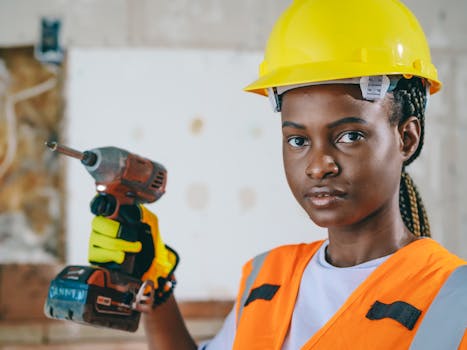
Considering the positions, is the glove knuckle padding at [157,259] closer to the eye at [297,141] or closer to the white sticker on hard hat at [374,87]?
the eye at [297,141]

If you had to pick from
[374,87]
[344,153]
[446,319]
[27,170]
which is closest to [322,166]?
[344,153]

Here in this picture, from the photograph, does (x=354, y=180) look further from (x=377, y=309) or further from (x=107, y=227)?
(x=107, y=227)

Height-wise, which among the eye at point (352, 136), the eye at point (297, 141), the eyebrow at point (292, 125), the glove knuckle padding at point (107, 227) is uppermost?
the eyebrow at point (292, 125)

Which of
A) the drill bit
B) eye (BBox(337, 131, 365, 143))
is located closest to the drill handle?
the drill bit

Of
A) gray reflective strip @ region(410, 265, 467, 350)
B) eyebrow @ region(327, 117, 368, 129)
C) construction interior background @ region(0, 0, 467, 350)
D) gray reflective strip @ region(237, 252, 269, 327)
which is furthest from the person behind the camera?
construction interior background @ region(0, 0, 467, 350)

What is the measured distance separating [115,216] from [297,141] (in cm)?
47

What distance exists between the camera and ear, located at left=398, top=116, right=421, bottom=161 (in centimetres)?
96

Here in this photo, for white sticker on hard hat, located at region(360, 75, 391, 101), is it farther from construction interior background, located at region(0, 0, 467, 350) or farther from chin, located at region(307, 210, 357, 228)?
construction interior background, located at region(0, 0, 467, 350)

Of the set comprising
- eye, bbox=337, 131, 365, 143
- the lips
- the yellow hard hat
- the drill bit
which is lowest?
the lips

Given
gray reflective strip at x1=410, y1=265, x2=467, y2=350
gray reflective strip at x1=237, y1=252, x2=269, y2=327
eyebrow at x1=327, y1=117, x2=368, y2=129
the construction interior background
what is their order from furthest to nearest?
the construction interior background
gray reflective strip at x1=237, y1=252, x2=269, y2=327
eyebrow at x1=327, y1=117, x2=368, y2=129
gray reflective strip at x1=410, y1=265, x2=467, y2=350

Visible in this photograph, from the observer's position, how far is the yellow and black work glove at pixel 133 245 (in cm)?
119

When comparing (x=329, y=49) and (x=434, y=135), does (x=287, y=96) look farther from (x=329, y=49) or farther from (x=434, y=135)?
(x=434, y=135)

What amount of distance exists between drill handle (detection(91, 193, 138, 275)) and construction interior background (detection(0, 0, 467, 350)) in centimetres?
133

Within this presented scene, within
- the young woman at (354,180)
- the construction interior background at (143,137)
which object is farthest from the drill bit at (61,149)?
the construction interior background at (143,137)
